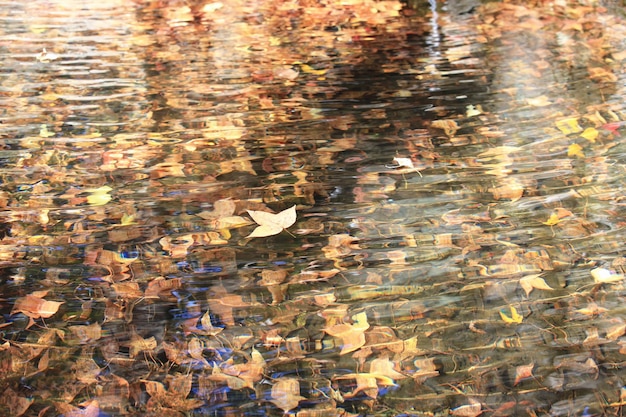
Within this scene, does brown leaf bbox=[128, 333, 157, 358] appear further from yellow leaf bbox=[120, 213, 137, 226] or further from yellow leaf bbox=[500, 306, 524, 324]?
yellow leaf bbox=[500, 306, 524, 324]

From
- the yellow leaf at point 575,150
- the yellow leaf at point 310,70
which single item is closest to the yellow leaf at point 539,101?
the yellow leaf at point 575,150

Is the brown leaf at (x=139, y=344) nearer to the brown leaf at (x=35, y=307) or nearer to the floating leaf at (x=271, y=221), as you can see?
the brown leaf at (x=35, y=307)

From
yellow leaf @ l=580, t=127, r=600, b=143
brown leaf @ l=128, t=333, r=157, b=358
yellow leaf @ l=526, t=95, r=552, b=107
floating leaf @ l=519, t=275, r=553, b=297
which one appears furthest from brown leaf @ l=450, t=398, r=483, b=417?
yellow leaf @ l=526, t=95, r=552, b=107

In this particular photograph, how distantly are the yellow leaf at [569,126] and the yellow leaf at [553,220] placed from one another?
0.74m

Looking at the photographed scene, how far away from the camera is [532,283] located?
1642 millimetres

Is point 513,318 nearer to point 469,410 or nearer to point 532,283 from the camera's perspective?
point 532,283

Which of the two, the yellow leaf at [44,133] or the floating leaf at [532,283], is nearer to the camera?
the floating leaf at [532,283]

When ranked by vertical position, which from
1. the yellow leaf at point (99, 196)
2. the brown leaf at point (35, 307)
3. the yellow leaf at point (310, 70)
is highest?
the yellow leaf at point (99, 196)

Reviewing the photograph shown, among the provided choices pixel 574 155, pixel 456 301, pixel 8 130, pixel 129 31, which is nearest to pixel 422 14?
pixel 129 31

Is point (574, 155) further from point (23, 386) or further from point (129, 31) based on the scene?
point (129, 31)

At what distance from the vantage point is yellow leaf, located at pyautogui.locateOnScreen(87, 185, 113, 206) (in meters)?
2.06

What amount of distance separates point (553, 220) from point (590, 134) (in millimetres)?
805

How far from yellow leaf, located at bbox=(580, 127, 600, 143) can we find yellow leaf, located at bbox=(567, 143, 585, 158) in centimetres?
10

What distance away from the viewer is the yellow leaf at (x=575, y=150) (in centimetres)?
232
